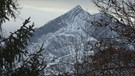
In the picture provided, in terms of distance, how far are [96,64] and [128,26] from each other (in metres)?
1.32

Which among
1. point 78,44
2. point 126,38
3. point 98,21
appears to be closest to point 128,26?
point 126,38

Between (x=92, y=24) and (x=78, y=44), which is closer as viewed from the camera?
(x=92, y=24)

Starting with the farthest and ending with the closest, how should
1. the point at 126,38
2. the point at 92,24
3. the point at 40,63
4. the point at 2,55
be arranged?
the point at 40,63
the point at 2,55
the point at 92,24
the point at 126,38

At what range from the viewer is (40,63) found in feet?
43.1

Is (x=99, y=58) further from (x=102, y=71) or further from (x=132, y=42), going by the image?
(x=132, y=42)

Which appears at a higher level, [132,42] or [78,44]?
[78,44]

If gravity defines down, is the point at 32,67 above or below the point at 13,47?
below

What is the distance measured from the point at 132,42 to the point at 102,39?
93cm

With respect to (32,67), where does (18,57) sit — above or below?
above

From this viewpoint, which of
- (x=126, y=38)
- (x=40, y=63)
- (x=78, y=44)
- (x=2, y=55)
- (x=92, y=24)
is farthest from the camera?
(x=78, y=44)

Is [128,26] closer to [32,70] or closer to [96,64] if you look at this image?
[96,64]

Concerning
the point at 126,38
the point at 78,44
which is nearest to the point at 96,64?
the point at 126,38

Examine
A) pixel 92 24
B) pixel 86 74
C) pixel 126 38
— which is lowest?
pixel 86 74

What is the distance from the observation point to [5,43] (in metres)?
12.3
